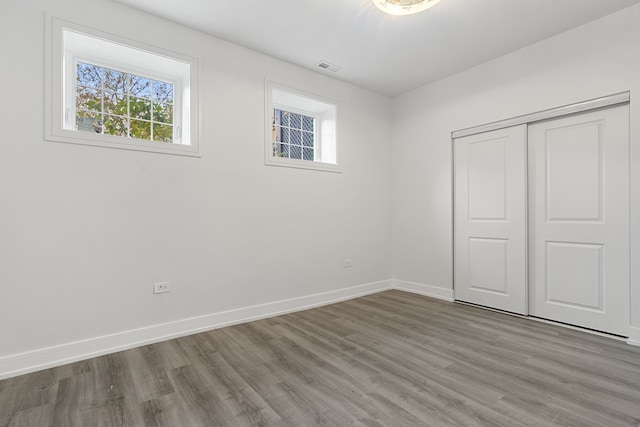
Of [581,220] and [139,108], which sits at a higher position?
[139,108]

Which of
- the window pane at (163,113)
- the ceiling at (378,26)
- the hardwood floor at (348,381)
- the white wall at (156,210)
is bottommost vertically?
the hardwood floor at (348,381)

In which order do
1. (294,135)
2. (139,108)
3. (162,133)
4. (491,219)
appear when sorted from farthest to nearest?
(294,135) → (491,219) → (162,133) → (139,108)

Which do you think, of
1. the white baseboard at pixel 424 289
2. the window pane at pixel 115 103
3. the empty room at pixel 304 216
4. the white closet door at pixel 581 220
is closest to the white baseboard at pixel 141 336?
the empty room at pixel 304 216

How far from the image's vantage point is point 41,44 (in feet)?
7.51

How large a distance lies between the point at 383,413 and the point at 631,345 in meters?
2.41

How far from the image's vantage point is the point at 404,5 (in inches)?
90.2

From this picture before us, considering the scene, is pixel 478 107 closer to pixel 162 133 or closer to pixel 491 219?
pixel 491 219

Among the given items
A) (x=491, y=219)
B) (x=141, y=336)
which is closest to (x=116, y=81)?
(x=141, y=336)

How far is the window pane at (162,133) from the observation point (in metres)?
3.00

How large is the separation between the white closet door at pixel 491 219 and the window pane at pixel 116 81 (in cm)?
376

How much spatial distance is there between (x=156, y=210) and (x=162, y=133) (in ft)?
2.69

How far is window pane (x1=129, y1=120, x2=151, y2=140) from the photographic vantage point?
9.46ft

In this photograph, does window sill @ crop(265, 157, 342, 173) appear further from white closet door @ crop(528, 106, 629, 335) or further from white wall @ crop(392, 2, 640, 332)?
white closet door @ crop(528, 106, 629, 335)

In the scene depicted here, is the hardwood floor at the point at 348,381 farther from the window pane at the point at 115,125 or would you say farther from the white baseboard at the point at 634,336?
the window pane at the point at 115,125
